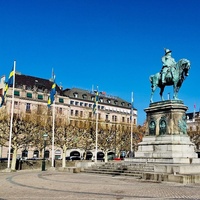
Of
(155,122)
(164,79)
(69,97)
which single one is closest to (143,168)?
(155,122)

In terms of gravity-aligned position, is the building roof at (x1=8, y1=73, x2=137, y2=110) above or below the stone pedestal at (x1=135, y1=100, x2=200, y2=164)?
above

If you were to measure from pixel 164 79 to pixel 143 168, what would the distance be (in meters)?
9.80

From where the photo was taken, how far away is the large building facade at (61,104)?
78625mm

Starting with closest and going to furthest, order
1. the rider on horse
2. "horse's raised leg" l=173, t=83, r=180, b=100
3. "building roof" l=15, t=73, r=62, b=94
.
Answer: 1. "horse's raised leg" l=173, t=83, r=180, b=100
2. the rider on horse
3. "building roof" l=15, t=73, r=62, b=94

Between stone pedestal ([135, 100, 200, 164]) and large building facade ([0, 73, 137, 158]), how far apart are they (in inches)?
1686

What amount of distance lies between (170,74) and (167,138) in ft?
21.1

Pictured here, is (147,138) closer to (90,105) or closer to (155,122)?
(155,122)

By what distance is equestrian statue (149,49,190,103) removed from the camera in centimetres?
2939

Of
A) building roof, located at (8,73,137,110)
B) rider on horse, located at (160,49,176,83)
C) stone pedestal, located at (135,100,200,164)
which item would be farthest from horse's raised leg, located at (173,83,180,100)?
building roof, located at (8,73,137,110)

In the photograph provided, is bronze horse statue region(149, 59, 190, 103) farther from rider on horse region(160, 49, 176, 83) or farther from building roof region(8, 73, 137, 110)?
building roof region(8, 73, 137, 110)

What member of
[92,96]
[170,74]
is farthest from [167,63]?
[92,96]

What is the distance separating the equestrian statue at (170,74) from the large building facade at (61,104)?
137ft

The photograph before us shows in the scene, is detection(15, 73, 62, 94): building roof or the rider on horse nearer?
the rider on horse

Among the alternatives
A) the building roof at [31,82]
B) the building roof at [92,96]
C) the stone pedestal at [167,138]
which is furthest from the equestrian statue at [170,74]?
the building roof at [92,96]
